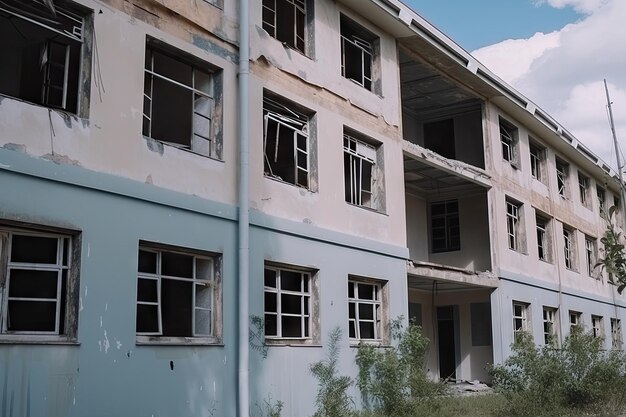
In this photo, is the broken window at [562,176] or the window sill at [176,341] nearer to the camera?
the window sill at [176,341]

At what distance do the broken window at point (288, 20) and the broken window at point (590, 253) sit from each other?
16929 millimetres

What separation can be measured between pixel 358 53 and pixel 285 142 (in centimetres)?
342

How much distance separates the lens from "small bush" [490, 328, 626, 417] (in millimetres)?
13461

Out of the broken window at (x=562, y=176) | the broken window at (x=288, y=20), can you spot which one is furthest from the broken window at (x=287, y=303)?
the broken window at (x=562, y=176)

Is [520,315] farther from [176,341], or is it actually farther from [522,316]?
[176,341]

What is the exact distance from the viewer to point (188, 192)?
9.83 meters

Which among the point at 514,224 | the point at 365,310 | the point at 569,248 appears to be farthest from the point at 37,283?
the point at 569,248

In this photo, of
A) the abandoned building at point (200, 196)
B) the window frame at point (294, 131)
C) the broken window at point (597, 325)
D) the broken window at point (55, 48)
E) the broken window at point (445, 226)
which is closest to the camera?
the abandoned building at point (200, 196)

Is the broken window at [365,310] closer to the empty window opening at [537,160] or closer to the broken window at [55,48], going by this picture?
the broken window at [55,48]

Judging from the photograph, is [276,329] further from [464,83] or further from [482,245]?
[482,245]

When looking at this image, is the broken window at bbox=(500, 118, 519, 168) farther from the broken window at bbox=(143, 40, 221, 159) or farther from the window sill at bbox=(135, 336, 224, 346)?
the window sill at bbox=(135, 336, 224, 346)

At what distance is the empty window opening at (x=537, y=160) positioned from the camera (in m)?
22.7

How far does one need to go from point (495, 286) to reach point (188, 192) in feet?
35.9

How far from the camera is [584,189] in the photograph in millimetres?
27000
